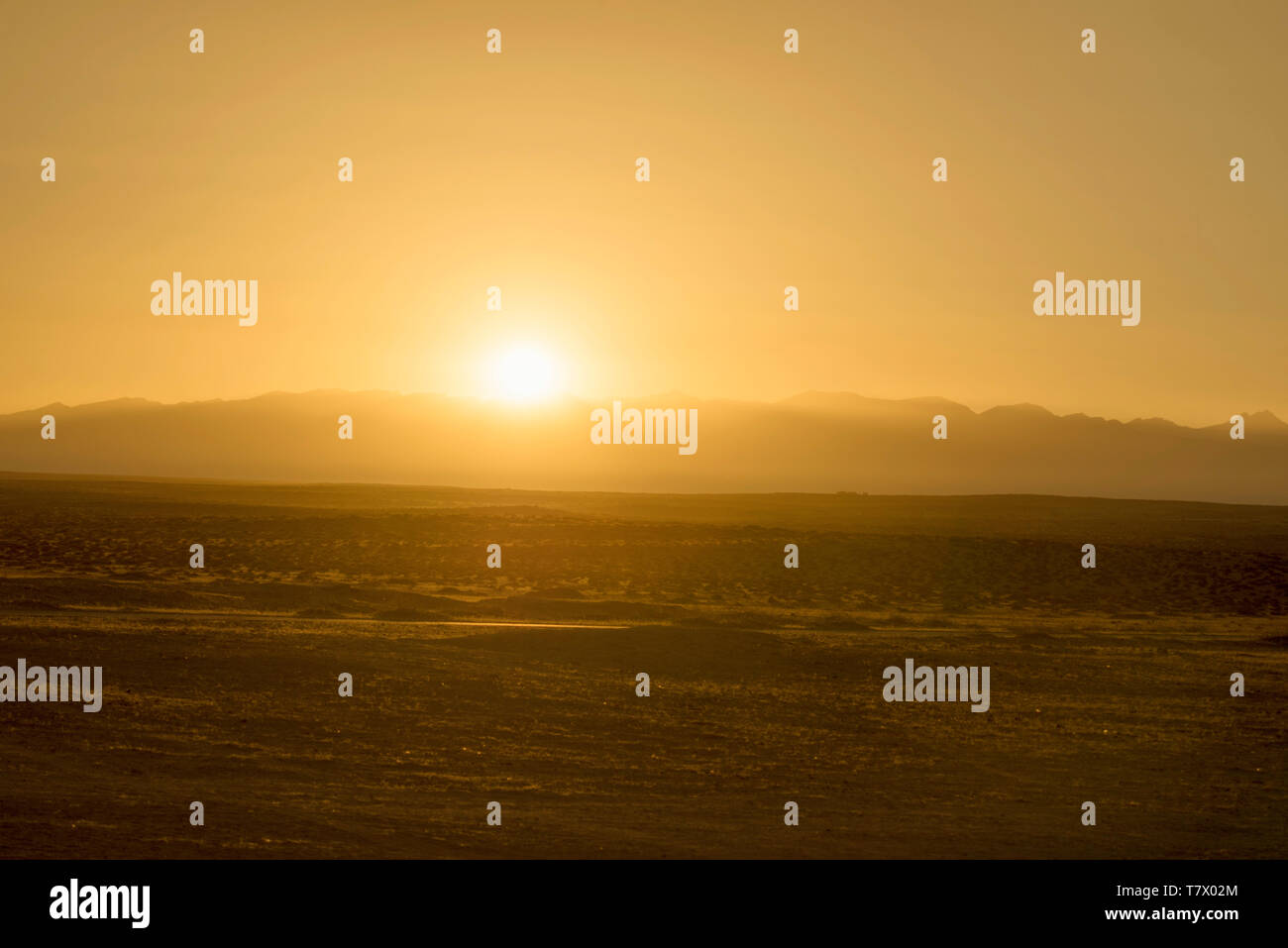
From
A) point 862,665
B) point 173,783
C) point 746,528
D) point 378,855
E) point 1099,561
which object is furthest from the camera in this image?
point 746,528

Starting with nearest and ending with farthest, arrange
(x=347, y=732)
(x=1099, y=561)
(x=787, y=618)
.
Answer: (x=347, y=732) < (x=787, y=618) < (x=1099, y=561)

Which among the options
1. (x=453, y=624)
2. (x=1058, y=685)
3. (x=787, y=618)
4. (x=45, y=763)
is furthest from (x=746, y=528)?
(x=45, y=763)

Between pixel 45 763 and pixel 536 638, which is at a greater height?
pixel 536 638

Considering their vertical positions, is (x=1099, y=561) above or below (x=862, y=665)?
above

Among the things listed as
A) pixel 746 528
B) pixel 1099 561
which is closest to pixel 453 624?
pixel 746 528

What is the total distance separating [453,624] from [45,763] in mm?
13058

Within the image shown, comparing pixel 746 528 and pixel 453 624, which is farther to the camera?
pixel 746 528

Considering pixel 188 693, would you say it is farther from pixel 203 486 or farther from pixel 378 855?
pixel 203 486

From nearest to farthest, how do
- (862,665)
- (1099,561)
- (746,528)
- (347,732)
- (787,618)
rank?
(347,732), (862,665), (787,618), (1099,561), (746,528)

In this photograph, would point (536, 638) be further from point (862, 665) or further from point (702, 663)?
point (862, 665)

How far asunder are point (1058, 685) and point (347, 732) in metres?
12.4

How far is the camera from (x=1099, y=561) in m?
43.2

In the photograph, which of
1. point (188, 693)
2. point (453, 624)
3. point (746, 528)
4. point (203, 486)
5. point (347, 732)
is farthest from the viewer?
point (203, 486)

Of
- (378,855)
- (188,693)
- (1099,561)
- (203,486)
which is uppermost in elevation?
(203,486)
